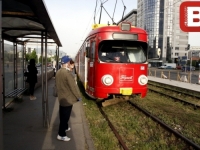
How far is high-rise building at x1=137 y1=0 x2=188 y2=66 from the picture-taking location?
10306cm

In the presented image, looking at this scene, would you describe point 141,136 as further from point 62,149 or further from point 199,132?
point 62,149

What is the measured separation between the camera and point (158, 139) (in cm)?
573

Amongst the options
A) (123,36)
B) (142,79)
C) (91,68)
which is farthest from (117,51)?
(142,79)

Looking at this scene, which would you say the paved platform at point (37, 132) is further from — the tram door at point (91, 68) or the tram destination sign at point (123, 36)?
the tram destination sign at point (123, 36)

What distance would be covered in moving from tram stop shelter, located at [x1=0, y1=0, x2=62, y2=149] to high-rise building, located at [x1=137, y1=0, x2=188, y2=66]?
94.9 meters

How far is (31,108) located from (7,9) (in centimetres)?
467

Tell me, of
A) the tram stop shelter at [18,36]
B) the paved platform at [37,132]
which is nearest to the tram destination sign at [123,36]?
the tram stop shelter at [18,36]

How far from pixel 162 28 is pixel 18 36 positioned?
10454cm

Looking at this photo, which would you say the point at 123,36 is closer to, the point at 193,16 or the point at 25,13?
the point at 25,13

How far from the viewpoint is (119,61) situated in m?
8.30

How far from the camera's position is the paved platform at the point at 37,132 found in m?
4.93

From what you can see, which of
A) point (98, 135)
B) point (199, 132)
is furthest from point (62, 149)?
point (199, 132)

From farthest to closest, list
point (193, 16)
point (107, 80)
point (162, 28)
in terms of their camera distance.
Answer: point (162, 28) < point (107, 80) < point (193, 16)

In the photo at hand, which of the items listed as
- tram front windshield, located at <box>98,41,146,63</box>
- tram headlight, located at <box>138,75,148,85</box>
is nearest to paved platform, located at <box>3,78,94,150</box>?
tram front windshield, located at <box>98,41,146,63</box>
